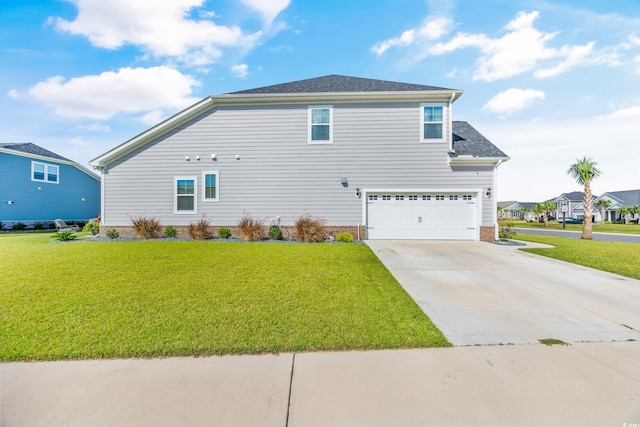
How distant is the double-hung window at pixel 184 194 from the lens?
12.2m

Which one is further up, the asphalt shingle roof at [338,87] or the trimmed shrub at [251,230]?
the asphalt shingle roof at [338,87]

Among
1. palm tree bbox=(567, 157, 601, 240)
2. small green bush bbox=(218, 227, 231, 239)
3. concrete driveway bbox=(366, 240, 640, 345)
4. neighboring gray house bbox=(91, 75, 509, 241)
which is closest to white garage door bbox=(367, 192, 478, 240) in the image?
neighboring gray house bbox=(91, 75, 509, 241)

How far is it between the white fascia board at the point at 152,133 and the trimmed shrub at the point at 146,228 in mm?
3036

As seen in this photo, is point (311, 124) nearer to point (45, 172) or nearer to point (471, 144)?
point (471, 144)

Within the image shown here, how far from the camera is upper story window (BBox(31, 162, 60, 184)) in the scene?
20.3 m

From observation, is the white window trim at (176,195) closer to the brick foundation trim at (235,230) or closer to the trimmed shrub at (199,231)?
the brick foundation trim at (235,230)

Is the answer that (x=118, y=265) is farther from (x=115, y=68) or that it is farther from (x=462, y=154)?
(x=462, y=154)

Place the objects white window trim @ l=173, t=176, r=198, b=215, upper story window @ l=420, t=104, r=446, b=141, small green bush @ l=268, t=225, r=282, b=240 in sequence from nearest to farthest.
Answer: small green bush @ l=268, t=225, r=282, b=240 → upper story window @ l=420, t=104, r=446, b=141 → white window trim @ l=173, t=176, r=198, b=215

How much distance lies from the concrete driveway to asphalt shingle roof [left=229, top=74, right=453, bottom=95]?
780 cm

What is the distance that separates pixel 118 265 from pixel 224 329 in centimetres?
487

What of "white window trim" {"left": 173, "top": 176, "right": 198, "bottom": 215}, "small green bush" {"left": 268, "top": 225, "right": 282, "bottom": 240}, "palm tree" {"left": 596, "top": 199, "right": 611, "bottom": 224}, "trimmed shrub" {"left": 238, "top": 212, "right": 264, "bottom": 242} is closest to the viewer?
"trimmed shrub" {"left": 238, "top": 212, "right": 264, "bottom": 242}

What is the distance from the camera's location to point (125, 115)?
16.0 metres

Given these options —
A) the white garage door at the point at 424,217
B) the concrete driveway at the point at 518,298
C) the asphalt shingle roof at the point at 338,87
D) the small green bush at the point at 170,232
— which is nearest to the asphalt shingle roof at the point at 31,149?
the small green bush at the point at 170,232

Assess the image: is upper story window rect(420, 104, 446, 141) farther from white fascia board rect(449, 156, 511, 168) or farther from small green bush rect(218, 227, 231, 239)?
small green bush rect(218, 227, 231, 239)
